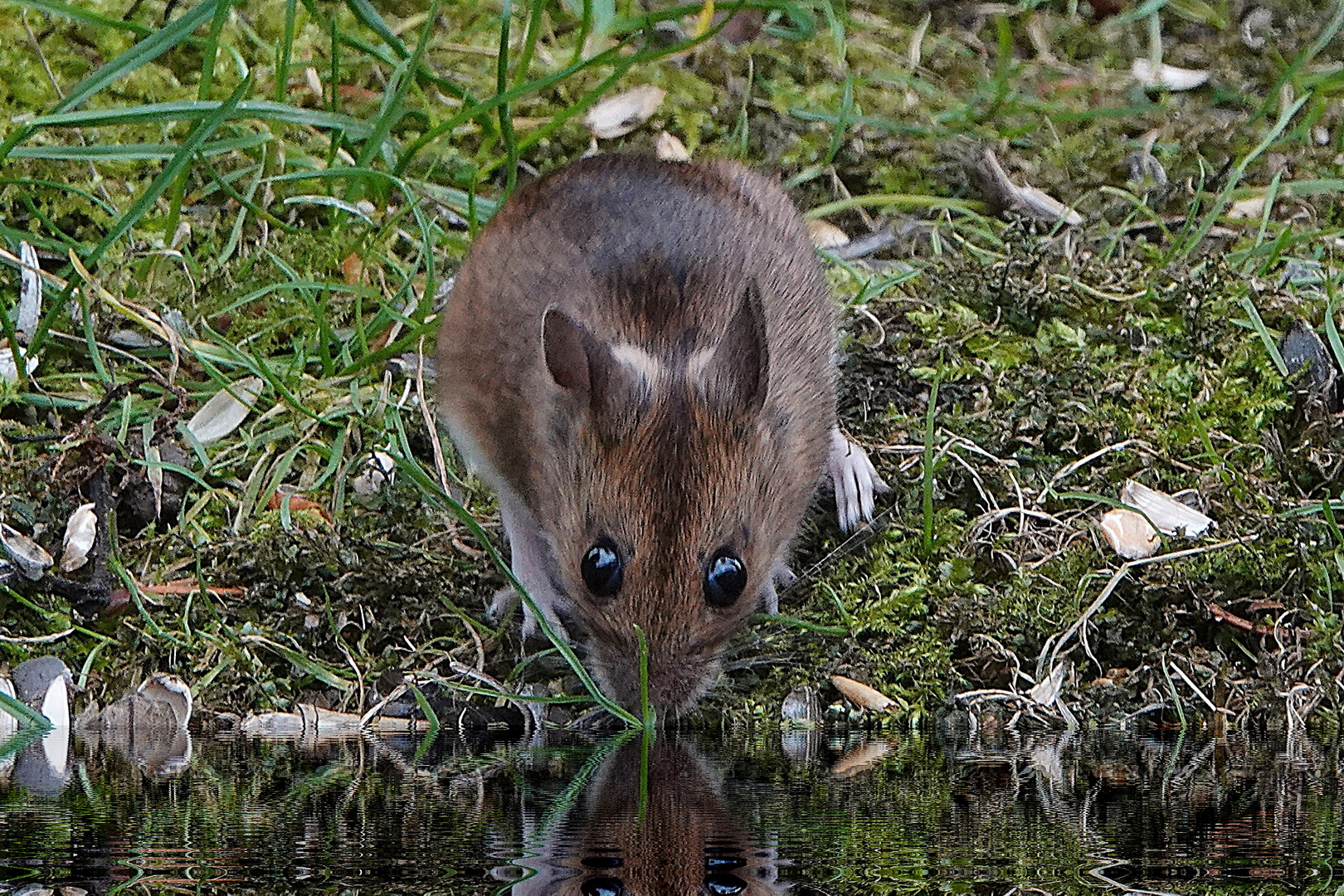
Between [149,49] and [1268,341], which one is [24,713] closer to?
[149,49]

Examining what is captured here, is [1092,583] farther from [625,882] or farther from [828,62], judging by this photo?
[828,62]

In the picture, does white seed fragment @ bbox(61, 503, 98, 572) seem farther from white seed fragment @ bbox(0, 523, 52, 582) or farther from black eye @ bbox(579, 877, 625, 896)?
black eye @ bbox(579, 877, 625, 896)

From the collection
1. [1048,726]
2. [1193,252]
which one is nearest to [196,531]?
[1048,726]

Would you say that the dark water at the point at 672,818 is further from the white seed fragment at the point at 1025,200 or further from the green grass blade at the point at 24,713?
the white seed fragment at the point at 1025,200

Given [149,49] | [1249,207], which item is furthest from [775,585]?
[1249,207]

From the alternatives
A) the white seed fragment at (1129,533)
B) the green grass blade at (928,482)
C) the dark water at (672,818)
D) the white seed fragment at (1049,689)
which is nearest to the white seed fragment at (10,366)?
the dark water at (672,818)

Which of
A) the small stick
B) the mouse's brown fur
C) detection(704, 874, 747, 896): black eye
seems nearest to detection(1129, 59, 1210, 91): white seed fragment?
the mouse's brown fur

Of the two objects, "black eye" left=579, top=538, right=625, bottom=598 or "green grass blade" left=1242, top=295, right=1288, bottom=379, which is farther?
"green grass blade" left=1242, top=295, right=1288, bottom=379
